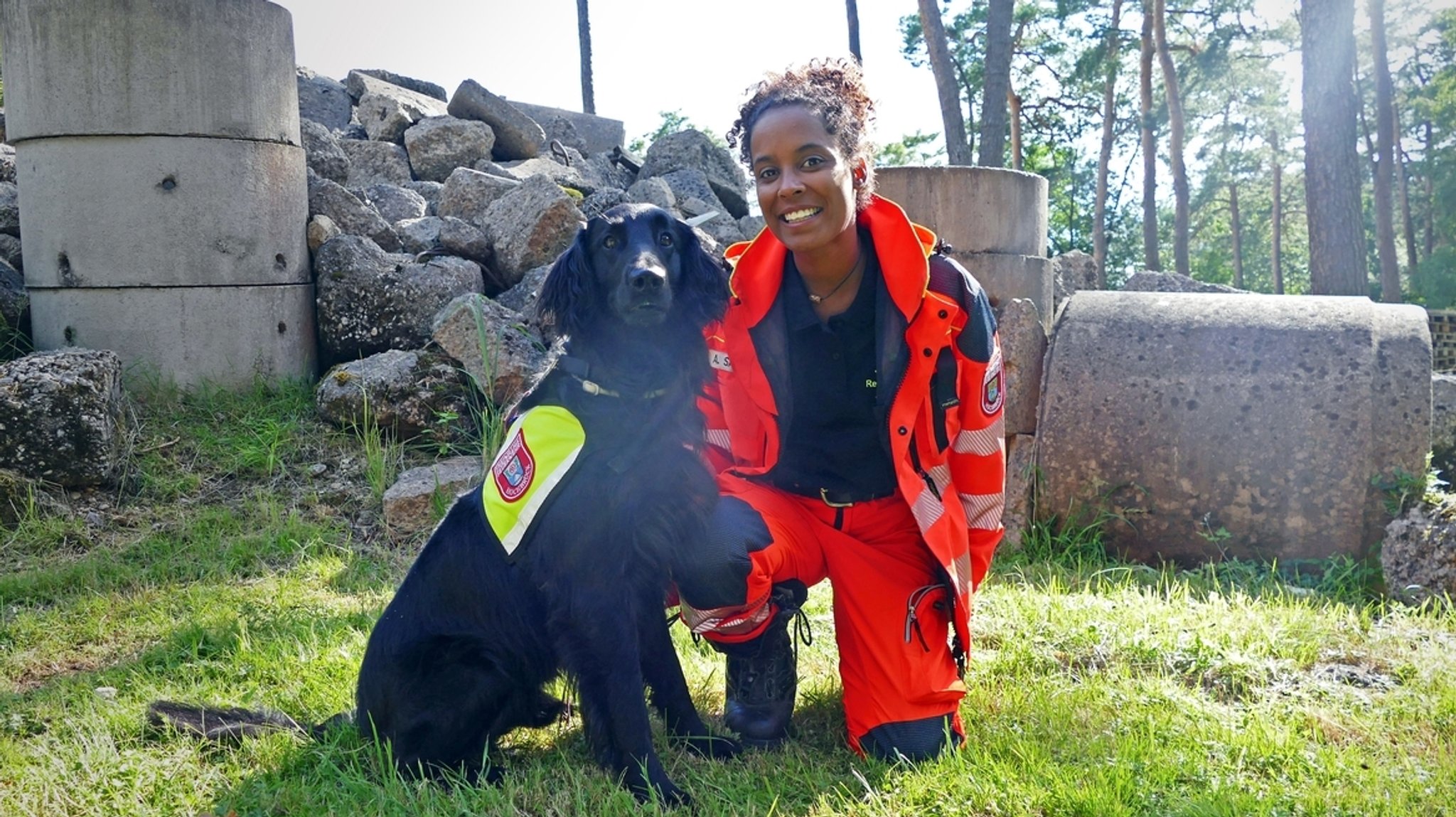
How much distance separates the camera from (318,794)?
256cm

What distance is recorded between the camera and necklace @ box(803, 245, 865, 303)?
Answer: 124 inches

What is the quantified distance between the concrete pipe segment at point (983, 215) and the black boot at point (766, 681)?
3.34 meters

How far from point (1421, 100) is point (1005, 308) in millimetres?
24217

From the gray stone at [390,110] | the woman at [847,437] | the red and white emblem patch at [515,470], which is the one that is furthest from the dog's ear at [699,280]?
the gray stone at [390,110]

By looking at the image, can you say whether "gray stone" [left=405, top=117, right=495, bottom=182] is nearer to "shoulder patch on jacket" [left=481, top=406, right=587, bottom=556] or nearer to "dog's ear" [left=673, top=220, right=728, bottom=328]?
"dog's ear" [left=673, top=220, right=728, bottom=328]

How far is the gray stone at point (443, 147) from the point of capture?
10.2 metres

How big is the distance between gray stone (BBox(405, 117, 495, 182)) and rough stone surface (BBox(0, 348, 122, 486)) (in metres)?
5.33

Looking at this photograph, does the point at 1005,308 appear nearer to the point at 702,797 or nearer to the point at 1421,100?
the point at 702,797

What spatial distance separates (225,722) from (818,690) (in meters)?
1.73

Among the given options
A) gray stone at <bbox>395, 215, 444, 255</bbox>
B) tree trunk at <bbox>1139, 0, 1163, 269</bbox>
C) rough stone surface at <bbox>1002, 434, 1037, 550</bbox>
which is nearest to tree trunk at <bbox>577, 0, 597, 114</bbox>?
tree trunk at <bbox>1139, 0, 1163, 269</bbox>

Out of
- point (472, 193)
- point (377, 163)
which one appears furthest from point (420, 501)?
point (377, 163)

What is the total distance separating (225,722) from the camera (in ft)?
9.49

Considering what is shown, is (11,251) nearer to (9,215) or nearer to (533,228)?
(9,215)

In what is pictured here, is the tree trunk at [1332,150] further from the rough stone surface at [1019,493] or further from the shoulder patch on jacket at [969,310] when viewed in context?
the shoulder patch on jacket at [969,310]
